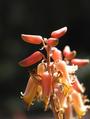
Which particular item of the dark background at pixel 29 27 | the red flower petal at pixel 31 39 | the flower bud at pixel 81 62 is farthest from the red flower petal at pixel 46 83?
the dark background at pixel 29 27

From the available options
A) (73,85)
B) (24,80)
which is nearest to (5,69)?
(24,80)

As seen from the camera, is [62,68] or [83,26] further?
[83,26]

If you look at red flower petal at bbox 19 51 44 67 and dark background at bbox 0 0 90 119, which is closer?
red flower petal at bbox 19 51 44 67

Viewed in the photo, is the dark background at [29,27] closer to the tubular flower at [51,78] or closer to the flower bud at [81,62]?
the flower bud at [81,62]

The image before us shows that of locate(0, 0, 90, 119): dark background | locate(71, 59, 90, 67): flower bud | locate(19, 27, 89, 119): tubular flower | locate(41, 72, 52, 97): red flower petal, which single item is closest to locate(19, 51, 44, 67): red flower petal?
locate(19, 27, 89, 119): tubular flower

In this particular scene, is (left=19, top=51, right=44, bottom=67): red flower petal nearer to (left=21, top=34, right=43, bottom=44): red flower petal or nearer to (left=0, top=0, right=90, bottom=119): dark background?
(left=21, top=34, right=43, bottom=44): red flower petal

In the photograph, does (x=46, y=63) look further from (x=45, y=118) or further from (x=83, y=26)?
(x=83, y=26)

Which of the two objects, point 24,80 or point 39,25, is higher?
point 39,25

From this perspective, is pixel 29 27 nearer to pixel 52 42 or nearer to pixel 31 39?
pixel 31 39
